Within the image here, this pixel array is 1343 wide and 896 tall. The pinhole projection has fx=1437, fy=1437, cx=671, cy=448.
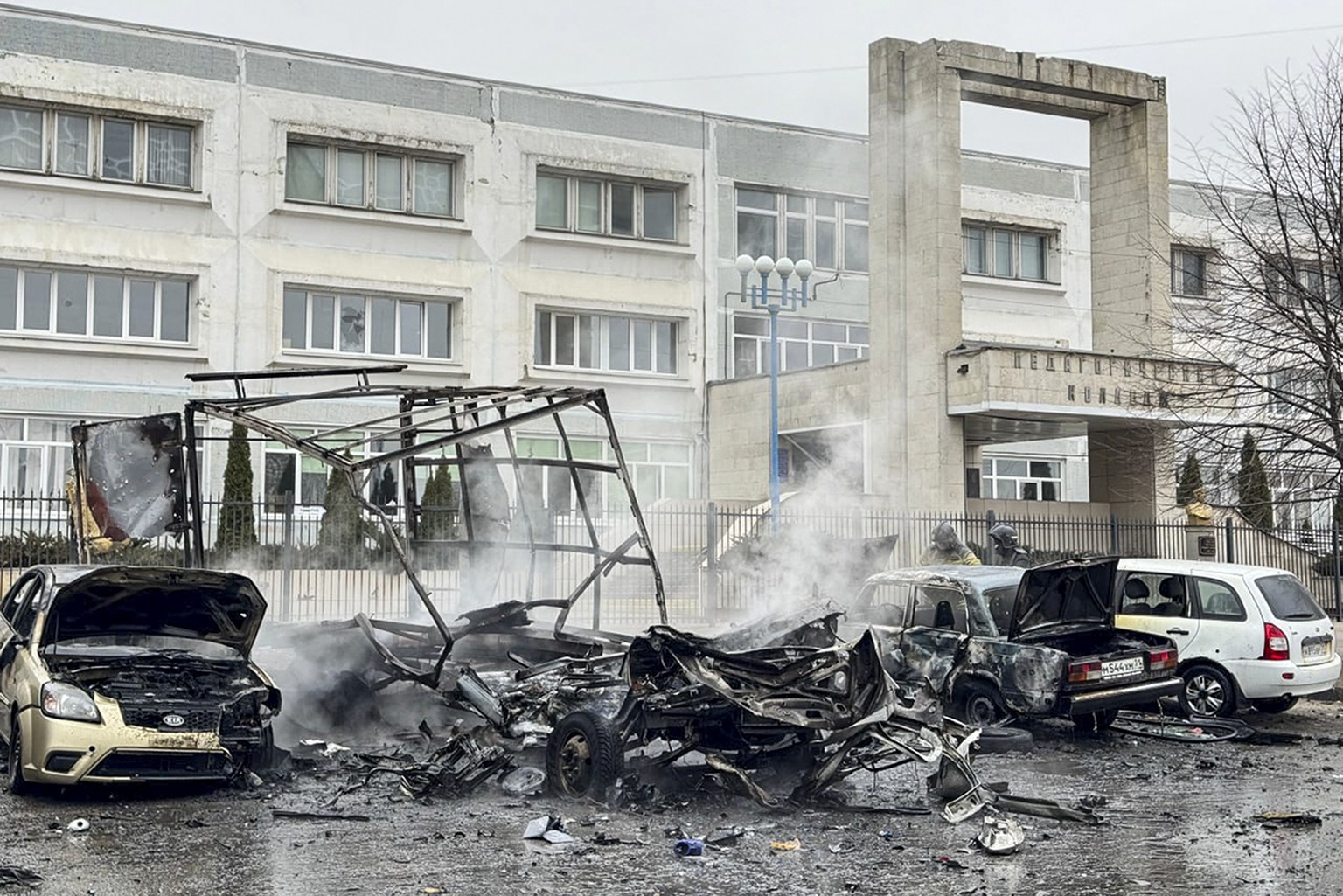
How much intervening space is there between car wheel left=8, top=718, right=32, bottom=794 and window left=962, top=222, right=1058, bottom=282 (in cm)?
3434

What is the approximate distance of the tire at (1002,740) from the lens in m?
12.0

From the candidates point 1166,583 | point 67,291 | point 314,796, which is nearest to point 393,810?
point 314,796

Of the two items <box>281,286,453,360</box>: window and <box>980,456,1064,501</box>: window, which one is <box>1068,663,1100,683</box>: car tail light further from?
<box>980,456,1064,501</box>: window

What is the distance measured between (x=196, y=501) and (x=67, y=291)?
18.2 meters

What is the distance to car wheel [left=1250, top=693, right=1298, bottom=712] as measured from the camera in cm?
1432

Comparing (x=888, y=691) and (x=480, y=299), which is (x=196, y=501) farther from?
(x=480, y=299)

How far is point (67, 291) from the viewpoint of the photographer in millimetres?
29922

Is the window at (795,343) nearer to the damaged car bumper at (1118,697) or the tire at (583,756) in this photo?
the damaged car bumper at (1118,697)

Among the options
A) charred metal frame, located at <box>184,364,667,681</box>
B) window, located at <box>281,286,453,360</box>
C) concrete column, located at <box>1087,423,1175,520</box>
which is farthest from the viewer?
window, located at <box>281,286,453,360</box>

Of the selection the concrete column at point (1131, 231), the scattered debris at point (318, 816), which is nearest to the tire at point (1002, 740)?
the scattered debris at point (318, 816)

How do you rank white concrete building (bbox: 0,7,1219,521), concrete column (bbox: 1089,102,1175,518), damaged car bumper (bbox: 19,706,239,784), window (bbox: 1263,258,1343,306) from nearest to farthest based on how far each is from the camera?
damaged car bumper (bbox: 19,706,239,784), window (bbox: 1263,258,1343,306), white concrete building (bbox: 0,7,1219,521), concrete column (bbox: 1089,102,1175,518)

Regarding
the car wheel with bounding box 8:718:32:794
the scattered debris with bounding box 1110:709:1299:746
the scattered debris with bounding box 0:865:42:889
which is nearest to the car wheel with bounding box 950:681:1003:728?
the scattered debris with bounding box 1110:709:1299:746

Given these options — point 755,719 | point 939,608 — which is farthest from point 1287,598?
point 755,719

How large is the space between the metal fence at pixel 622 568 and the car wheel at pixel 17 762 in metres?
5.00
